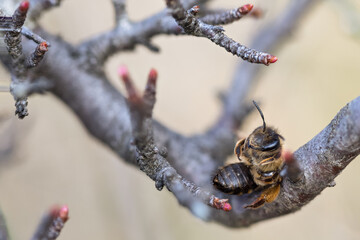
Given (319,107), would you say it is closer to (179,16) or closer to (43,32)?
(43,32)

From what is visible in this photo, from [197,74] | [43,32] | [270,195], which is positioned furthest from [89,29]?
[270,195]

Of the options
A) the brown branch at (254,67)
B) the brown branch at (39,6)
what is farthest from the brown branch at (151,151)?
the brown branch at (254,67)

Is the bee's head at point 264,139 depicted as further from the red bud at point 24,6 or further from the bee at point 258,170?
the red bud at point 24,6

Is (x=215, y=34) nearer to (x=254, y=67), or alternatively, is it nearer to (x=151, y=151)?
(x=151, y=151)

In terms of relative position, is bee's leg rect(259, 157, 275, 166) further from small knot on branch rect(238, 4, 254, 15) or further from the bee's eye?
small knot on branch rect(238, 4, 254, 15)

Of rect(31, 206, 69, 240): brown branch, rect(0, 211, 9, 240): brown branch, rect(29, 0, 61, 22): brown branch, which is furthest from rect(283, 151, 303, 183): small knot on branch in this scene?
rect(29, 0, 61, 22): brown branch

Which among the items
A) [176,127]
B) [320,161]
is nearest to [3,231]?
[320,161]
